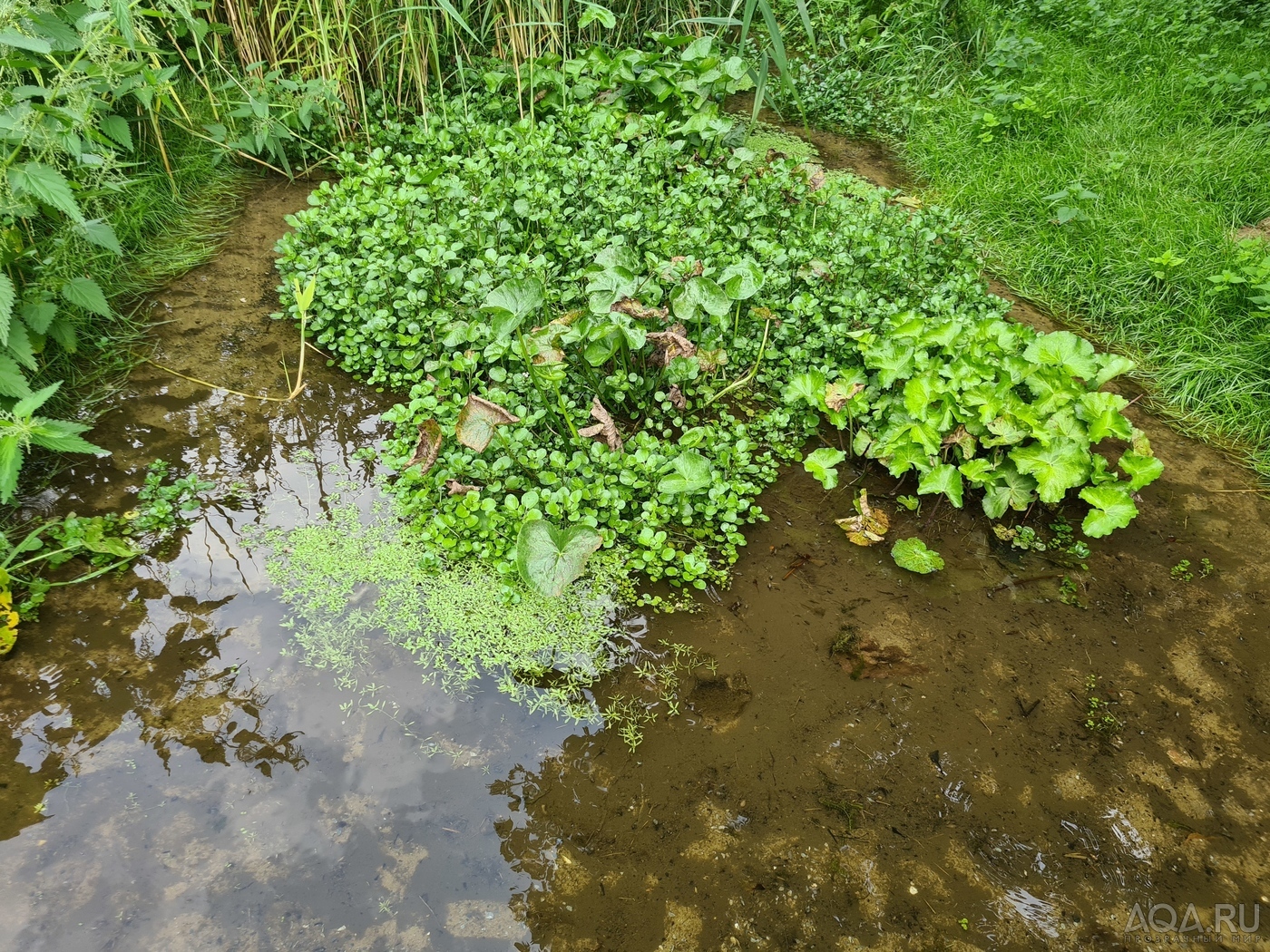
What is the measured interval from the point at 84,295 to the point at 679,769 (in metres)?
2.50

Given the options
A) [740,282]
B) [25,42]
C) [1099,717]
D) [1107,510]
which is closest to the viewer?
[25,42]

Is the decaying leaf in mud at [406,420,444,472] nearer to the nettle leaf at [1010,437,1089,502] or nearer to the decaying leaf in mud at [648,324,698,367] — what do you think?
the decaying leaf in mud at [648,324,698,367]

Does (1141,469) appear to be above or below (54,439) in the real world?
below

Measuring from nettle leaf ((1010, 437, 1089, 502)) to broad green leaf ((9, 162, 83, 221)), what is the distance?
3.15 m

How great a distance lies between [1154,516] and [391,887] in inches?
114

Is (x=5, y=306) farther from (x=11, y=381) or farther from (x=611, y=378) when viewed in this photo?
(x=611, y=378)

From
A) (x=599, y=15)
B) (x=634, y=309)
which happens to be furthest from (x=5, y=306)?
(x=599, y=15)

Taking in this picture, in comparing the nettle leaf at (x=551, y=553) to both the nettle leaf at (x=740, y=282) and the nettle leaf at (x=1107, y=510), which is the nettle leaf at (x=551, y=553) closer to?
the nettle leaf at (x=740, y=282)

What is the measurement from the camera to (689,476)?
252cm

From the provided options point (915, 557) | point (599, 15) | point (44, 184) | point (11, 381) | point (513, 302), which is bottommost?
point (915, 557)

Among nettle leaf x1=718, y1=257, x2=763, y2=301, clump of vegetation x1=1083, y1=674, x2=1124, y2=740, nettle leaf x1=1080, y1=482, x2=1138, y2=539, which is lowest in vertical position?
clump of vegetation x1=1083, y1=674, x2=1124, y2=740

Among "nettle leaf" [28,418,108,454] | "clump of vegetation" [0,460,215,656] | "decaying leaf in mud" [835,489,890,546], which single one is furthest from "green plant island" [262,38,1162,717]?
"nettle leaf" [28,418,108,454]

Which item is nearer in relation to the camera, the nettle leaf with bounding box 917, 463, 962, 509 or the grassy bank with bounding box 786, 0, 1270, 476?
the nettle leaf with bounding box 917, 463, 962, 509

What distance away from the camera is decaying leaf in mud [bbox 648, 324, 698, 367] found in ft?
9.05
